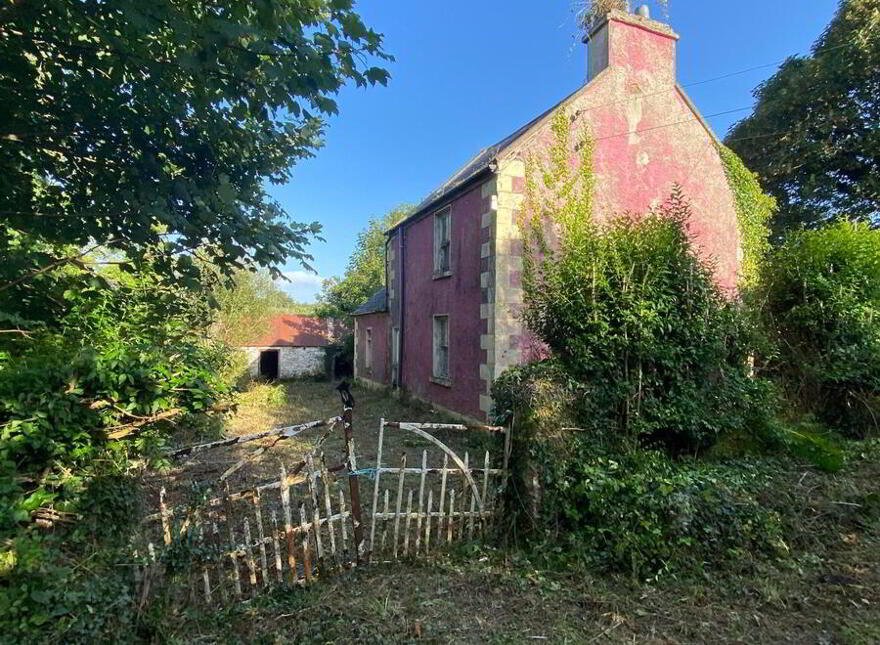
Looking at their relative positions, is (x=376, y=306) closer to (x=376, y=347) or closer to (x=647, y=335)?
(x=376, y=347)

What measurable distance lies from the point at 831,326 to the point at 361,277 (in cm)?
2807

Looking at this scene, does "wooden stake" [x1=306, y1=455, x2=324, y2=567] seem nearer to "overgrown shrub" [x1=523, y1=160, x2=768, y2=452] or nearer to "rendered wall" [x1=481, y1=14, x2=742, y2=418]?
"overgrown shrub" [x1=523, y1=160, x2=768, y2=452]

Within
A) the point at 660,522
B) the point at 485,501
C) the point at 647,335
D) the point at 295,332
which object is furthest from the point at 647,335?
the point at 295,332

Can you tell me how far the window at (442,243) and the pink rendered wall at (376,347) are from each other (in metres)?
5.22

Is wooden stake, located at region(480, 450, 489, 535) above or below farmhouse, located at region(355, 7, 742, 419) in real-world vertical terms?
below

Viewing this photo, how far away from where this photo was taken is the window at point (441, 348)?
12.5 meters

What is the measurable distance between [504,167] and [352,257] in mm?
27441

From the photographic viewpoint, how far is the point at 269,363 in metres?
28.1

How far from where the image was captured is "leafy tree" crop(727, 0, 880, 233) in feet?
51.8

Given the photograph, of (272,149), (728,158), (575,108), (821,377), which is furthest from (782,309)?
(272,149)

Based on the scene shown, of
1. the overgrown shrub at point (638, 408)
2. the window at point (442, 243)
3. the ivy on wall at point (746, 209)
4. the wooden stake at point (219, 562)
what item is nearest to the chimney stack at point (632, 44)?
the ivy on wall at point (746, 209)

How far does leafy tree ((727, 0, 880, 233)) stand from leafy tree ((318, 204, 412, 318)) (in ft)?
64.9

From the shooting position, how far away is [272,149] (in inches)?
211

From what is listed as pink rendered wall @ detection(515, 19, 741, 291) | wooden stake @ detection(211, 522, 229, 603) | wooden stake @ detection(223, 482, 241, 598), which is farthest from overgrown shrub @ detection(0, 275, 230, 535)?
pink rendered wall @ detection(515, 19, 741, 291)
